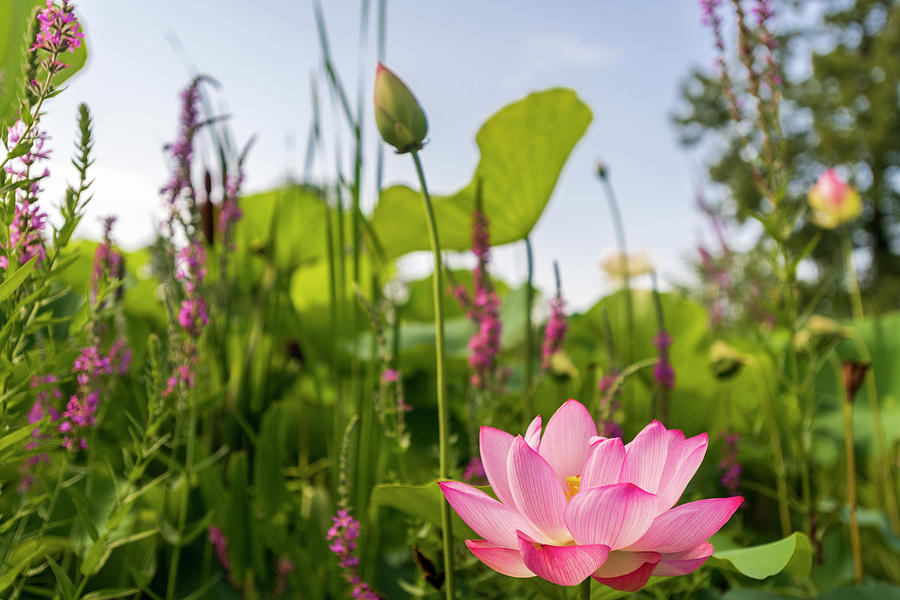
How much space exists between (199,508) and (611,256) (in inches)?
67.7

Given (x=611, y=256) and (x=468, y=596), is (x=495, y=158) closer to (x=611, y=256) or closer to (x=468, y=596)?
(x=468, y=596)

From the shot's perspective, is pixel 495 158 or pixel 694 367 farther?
pixel 694 367

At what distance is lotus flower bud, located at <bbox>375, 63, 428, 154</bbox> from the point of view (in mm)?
438

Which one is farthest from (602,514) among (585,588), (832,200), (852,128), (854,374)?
(852,128)

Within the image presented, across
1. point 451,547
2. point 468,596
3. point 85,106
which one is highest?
point 85,106

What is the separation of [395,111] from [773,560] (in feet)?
1.29

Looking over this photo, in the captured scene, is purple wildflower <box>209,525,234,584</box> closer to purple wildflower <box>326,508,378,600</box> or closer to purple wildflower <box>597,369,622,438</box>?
purple wildflower <box>326,508,378,600</box>

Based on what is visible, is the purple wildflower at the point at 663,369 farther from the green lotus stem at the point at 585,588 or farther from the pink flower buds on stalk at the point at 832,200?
the pink flower buds on stalk at the point at 832,200

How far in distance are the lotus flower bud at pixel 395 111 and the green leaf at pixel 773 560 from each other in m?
0.34

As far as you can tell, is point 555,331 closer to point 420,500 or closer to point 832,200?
point 420,500

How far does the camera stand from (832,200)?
5.67 ft

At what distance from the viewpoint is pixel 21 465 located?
2.03ft

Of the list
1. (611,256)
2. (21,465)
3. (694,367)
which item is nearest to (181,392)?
(21,465)

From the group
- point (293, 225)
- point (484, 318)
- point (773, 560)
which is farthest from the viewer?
point (293, 225)
